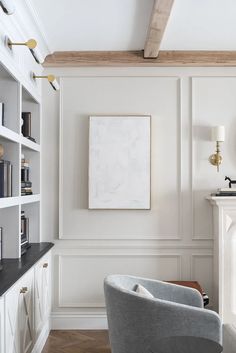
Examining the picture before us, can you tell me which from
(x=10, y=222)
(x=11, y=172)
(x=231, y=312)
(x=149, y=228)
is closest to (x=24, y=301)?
(x=10, y=222)

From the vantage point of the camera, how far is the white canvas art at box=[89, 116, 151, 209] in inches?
155

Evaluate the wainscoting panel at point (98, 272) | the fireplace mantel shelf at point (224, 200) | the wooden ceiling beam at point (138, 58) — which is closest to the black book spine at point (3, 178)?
the wainscoting panel at point (98, 272)

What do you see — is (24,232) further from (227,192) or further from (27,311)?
(227,192)

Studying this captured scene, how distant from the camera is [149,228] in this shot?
13.1ft

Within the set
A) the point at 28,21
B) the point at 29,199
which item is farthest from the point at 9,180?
the point at 28,21

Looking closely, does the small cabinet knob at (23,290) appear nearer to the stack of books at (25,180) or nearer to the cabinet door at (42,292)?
the cabinet door at (42,292)

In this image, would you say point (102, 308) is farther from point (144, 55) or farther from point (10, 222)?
point (144, 55)

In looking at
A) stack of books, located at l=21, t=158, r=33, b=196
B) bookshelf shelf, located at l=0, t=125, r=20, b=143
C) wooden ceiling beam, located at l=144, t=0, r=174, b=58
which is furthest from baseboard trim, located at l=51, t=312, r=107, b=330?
wooden ceiling beam, located at l=144, t=0, r=174, b=58

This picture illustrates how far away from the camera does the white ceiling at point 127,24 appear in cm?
296

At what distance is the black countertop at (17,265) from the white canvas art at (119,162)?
28.5 inches

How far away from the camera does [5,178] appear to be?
284 cm

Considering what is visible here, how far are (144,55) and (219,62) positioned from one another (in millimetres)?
705

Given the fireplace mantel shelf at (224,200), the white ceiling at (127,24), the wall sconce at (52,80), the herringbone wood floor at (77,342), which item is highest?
the white ceiling at (127,24)

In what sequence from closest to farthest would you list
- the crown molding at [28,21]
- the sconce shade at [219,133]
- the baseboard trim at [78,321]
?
the crown molding at [28,21], the sconce shade at [219,133], the baseboard trim at [78,321]
